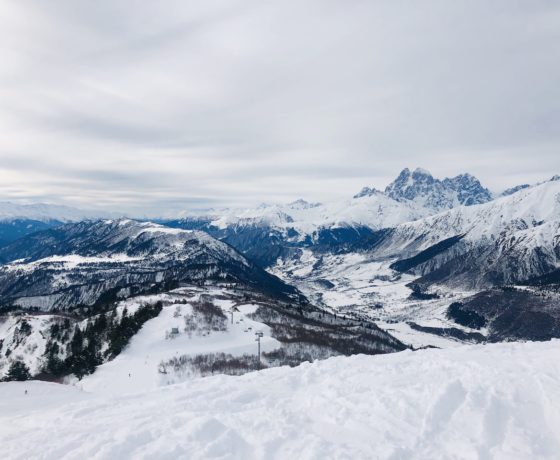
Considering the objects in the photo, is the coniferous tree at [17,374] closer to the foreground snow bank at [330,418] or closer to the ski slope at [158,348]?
the ski slope at [158,348]

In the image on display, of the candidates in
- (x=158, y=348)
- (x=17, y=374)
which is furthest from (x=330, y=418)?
(x=17, y=374)

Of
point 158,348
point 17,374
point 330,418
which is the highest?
point 330,418

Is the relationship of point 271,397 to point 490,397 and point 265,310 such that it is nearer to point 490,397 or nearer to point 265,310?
point 490,397

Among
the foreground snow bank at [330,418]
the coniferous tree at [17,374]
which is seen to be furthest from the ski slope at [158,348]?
the foreground snow bank at [330,418]

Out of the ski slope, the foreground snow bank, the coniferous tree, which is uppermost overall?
the foreground snow bank

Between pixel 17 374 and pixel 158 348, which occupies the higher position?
pixel 158 348

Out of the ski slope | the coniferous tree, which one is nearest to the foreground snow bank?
the ski slope

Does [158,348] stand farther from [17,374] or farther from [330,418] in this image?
[330,418]

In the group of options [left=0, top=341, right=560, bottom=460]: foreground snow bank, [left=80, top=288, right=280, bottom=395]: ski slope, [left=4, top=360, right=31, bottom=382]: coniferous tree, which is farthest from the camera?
[left=4, top=360, right=31, bottom=382]: coniferous tree

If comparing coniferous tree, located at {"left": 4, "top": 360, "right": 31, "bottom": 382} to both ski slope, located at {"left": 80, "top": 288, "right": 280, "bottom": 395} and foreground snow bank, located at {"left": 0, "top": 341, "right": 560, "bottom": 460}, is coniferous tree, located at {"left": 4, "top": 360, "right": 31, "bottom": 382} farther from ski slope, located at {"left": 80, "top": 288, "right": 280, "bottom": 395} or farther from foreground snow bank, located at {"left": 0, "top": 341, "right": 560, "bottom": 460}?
foreground snow bank, located at {"left": 0, "top": 341, "right": 560, "bottom": 460}

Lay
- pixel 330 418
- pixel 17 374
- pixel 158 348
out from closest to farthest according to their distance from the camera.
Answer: pixel 330 418, pixel 17 374, pixel 158 348
